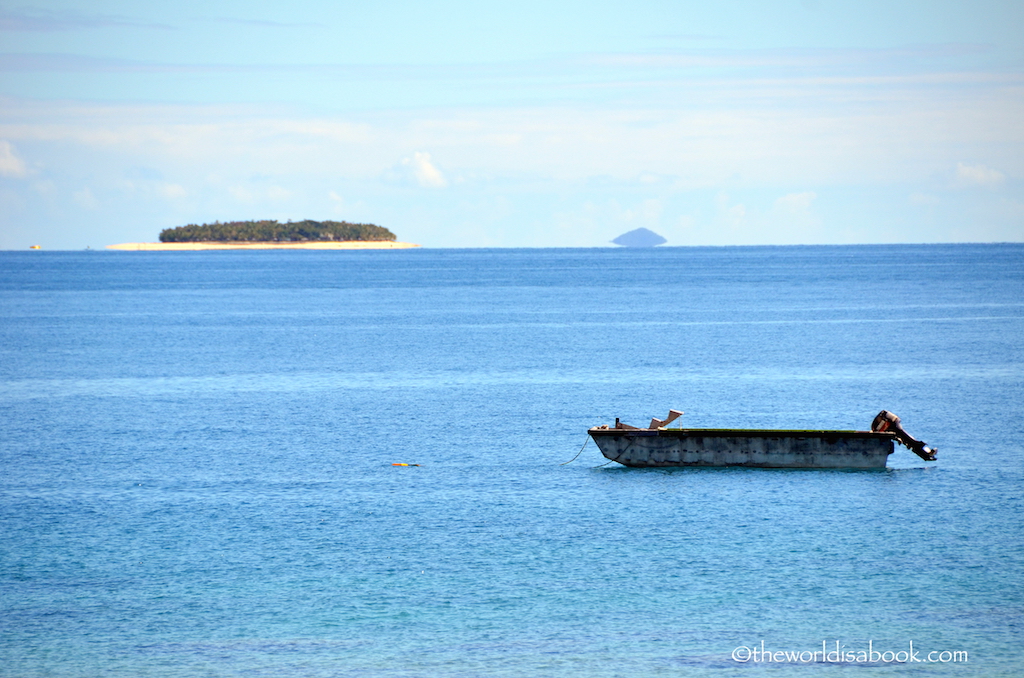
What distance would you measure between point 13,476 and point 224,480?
26.8 ft

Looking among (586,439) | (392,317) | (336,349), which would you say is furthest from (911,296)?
(586,439)

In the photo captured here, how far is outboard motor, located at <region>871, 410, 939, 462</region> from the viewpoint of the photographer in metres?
38.4

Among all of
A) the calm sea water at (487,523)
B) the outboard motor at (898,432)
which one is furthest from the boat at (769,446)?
the calm sea water at (487,523)

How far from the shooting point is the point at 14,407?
184 feet

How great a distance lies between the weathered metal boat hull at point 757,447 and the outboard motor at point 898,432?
35 centimetres

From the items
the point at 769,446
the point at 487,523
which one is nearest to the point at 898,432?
the point at 769,446

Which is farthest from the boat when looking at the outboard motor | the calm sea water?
the calm sea water

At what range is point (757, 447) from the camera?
126ft

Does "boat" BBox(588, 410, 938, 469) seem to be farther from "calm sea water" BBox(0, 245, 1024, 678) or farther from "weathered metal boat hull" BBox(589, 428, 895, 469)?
"calm sea water" BBox(0, 245, 1024, 678)

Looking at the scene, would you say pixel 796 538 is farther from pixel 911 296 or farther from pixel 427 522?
pixel 911 296

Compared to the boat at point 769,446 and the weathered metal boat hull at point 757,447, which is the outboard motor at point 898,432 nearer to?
the boat at point 769,446

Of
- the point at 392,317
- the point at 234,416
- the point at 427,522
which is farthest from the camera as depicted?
the point at 392,317

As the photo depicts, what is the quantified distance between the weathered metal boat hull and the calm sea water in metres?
0.63

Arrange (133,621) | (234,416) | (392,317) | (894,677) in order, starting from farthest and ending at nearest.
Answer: (392,317), (234,416), (133,621), (894,677)
